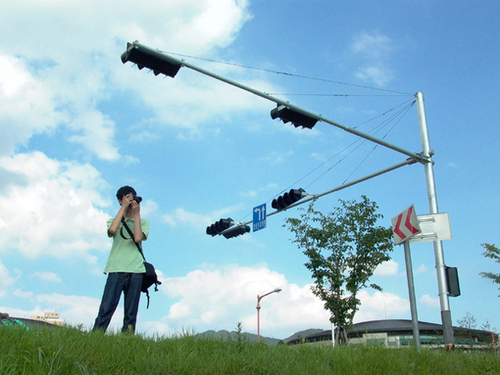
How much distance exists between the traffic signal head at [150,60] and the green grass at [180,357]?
5414mm

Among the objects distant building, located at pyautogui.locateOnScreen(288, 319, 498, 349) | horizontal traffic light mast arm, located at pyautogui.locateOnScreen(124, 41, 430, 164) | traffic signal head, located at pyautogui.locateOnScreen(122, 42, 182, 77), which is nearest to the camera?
distant building, located at pyautogui.locateOnScreen(288, 319, 498, 349)

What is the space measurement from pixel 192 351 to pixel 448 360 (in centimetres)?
327

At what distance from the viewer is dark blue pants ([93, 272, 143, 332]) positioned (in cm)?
509

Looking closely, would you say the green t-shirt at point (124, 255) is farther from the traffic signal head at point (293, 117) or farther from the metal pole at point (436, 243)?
the metal pole at point (436, 243)

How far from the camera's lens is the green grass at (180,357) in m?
3.46

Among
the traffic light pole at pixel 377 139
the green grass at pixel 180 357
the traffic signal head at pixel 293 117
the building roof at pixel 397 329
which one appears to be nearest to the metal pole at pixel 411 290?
the green grass at pixel 180 357

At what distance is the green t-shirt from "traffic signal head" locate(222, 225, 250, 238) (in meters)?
13.3

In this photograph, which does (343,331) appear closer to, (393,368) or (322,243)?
(322,243)

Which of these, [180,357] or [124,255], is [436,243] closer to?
[124,255]

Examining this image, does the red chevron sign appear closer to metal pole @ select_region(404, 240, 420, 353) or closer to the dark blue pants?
metal pole @ select_region(404, 240, 420, 353)

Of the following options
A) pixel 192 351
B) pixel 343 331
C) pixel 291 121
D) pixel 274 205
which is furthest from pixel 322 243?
pixel 192 351

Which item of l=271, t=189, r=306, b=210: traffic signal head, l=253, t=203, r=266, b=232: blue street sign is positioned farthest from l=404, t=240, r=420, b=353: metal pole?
l=253, t=203, r=266, b=232: blue street sign

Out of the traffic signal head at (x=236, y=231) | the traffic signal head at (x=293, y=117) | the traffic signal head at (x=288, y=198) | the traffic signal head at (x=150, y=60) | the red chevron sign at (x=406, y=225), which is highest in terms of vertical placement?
the traffic signal head at (x=150, y=60)

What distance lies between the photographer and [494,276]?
1956 centimetres
